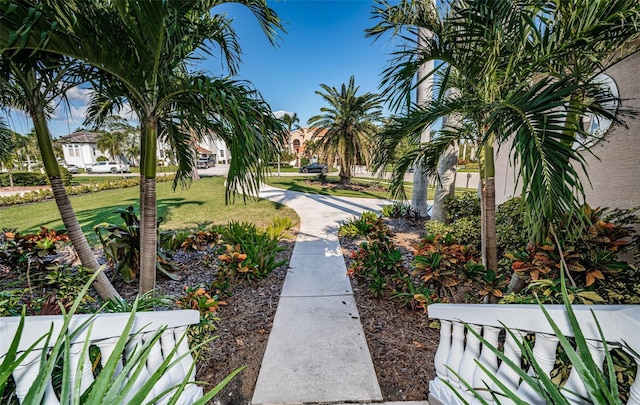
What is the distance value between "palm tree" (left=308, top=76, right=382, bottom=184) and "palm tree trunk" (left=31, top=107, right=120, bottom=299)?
13.1 m

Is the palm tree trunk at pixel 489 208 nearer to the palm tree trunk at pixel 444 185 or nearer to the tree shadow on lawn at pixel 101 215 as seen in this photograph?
the palm tree trunk at pixel 444 185

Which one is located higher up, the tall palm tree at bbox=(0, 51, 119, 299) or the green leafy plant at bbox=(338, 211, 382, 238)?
the tall palm tree at bbox=(0, 51, 119, 299)

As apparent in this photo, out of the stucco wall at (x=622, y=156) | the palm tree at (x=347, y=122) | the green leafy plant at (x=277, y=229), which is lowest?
the green leafy plant at (x=277, y=229)

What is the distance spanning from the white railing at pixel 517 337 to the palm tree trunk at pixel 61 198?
3.06m

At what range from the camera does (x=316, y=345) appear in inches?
98.5

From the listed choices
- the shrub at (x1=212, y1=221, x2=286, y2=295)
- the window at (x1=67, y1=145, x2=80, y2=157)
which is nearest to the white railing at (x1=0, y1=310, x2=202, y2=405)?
the shrub at (x1=212, y1=221, x2=286, y2=295)

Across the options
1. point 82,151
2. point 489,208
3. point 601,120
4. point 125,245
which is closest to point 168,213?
point 125,245

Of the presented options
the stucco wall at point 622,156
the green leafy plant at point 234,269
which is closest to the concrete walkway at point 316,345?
the green leafy plant at point 234,269

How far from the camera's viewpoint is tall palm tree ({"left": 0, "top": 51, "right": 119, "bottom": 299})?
7.15 feet

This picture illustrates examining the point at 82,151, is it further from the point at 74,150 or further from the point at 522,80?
the point at 522,80

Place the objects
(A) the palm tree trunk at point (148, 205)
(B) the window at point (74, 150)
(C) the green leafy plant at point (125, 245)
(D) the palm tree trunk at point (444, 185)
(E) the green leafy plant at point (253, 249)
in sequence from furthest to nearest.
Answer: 1. (B) the window at point (74, 150)
2. (D) the palm tree trunk at point (444, 185)
3. (E) the green leafy plant at point (253, 249)
4. (C) the green leafy plant at point (125, 245)
5. (A) the palm tree trunk at point (148, 205)

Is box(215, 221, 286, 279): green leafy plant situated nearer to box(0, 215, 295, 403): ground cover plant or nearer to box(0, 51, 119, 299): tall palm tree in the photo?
box(0, 215, 295, 403): ground cover plant

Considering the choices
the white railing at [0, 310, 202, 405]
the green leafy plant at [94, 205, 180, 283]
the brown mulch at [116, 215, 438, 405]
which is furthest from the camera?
the green leafy plant at [94, 205, 180, 283]

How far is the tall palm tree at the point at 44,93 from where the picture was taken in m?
2.18
